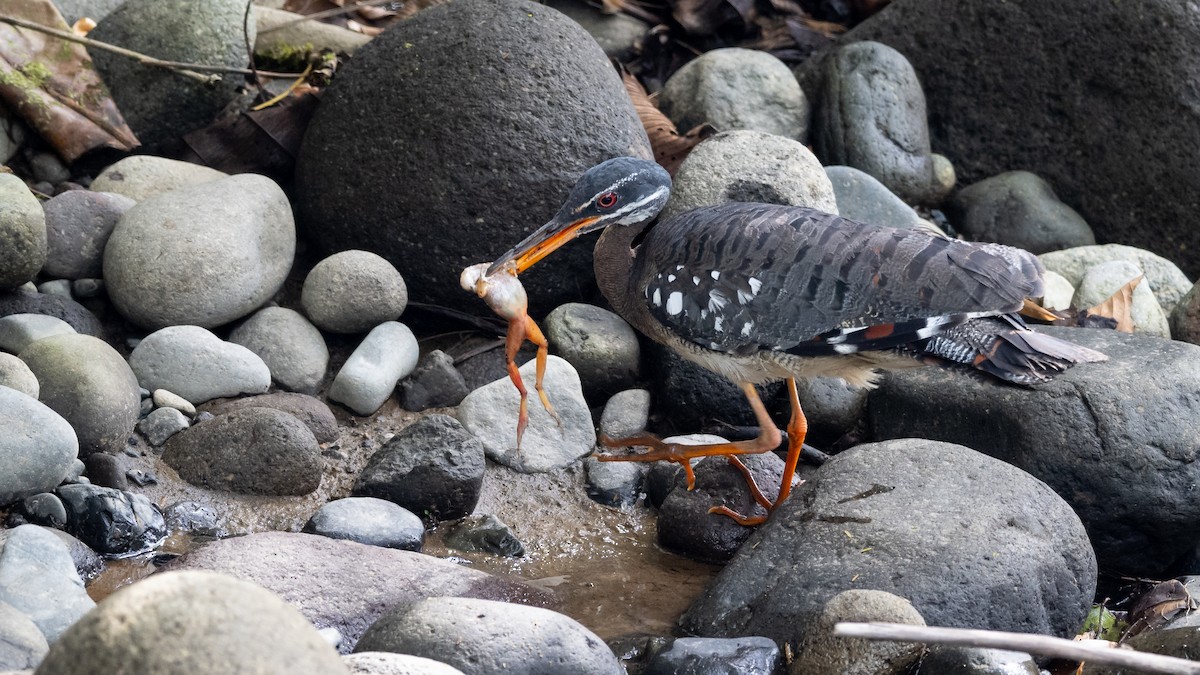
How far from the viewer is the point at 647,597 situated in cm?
498

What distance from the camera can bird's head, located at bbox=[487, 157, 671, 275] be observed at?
5258 millimetres

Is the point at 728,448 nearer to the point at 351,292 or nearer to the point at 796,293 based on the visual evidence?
the point at 796,293

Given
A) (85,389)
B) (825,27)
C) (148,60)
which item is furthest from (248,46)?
(825,27)

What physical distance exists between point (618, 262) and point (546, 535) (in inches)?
50.1

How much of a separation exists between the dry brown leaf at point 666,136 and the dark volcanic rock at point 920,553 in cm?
282

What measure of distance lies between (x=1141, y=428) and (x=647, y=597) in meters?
2.24

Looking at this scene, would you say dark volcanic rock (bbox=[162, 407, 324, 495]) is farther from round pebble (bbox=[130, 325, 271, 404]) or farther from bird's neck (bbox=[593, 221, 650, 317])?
bird's neck (bbox=[593, 221, 650, 317])

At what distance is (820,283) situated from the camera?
505cm

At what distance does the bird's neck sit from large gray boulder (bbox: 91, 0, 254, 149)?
8.69 ft

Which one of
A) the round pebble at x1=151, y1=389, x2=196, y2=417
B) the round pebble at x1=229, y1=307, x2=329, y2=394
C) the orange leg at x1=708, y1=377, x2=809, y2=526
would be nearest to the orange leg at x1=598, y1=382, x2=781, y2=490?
the orange leg at x1=708, y1=377, x2=809, y2=526

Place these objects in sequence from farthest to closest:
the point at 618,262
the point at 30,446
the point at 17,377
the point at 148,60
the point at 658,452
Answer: the point at 148,60, the point at 618,262, the point at 658,452, the point at 17,377, the point at 30,446

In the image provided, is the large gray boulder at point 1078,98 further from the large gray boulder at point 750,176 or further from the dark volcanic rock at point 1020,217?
the large gray boulder at point 750,176

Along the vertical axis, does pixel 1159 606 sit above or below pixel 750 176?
below

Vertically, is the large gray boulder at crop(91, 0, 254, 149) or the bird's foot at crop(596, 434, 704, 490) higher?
the large gray boulder at crop(91, 0, 254, 149)
